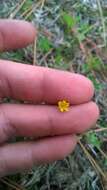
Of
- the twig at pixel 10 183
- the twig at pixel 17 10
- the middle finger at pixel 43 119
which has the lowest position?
the twig at pixel 10 183

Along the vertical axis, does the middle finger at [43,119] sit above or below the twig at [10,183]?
above

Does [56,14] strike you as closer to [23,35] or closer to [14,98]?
[23,35]

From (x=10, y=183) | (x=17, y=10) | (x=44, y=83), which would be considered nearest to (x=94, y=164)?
(x=10, y=183)

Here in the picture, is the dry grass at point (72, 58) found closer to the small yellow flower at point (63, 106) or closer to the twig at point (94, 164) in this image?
the twig at point (94, 164)

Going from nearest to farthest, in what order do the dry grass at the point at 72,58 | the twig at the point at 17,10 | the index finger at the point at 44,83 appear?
the index finger at the point at 44,83 → the dry grass at the point at 72,58 → the twig at the point at 17,10

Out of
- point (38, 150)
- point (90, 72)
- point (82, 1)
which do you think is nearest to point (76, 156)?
point (38, 150)

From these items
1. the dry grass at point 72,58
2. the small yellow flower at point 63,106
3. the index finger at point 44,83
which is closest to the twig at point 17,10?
the dry grass at point 72,58

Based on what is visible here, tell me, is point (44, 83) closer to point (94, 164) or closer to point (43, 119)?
point (43, 119)

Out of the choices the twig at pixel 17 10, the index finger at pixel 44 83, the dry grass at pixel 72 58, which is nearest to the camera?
the index finger at pixel 44 83
